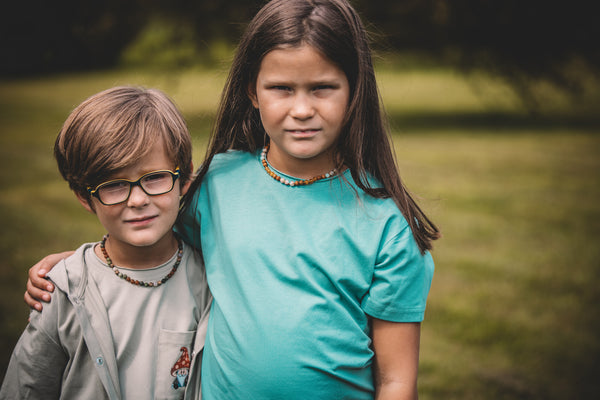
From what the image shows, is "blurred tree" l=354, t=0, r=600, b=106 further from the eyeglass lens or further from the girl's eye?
the eyeglass lens

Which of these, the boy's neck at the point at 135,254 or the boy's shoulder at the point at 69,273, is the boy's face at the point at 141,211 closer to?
the boy's neck at the point at 135,254

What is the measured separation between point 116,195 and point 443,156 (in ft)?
27.5

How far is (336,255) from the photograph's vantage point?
1761 mm

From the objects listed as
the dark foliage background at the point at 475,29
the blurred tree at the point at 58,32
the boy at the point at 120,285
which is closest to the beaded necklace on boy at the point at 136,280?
the boy at the point at 120,285

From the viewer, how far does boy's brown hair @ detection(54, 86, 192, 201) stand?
1793mm

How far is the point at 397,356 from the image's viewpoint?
178cm

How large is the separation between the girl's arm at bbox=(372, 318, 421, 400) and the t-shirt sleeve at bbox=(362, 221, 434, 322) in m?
0.05

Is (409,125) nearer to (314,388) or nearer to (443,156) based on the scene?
(443,156)

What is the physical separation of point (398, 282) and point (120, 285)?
3.06ft

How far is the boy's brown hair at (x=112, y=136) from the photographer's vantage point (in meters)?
1.79

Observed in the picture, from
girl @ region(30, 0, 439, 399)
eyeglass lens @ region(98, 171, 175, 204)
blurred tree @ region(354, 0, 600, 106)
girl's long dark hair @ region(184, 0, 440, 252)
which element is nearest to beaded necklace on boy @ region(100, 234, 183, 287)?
girl @ region(30, 0, 439, 399)

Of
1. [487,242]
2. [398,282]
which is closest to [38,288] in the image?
[398,282]

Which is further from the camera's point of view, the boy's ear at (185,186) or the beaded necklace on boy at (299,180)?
the boy's ear at (185,186)

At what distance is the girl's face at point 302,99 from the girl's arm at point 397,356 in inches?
24.2
